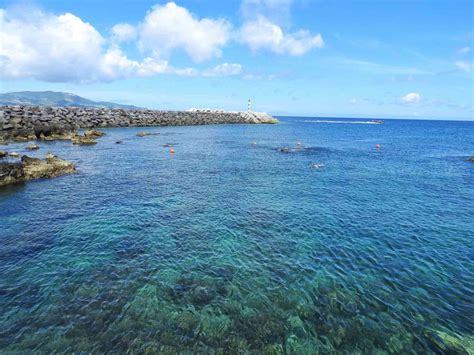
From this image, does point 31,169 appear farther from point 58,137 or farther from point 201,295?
point 58,137

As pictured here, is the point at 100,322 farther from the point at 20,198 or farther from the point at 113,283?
the point at 20,198

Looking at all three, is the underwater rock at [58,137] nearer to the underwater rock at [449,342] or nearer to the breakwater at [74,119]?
the breakwater at [74,119]

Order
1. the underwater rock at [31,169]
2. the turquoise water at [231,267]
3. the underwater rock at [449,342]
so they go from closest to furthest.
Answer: the underwater rock at [449,342] < the turquoise water at [231,267] < the underwater rock at [31,169]

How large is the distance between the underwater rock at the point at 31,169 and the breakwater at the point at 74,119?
40.0m

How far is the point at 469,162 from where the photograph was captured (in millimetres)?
56969

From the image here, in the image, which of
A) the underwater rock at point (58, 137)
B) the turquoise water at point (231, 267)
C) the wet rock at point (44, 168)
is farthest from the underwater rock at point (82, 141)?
the turquoise water at point (231, 267)

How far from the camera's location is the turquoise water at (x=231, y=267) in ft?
40.7

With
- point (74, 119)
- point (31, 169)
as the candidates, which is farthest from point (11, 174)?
point (74, 119)

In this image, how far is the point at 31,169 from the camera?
115ft

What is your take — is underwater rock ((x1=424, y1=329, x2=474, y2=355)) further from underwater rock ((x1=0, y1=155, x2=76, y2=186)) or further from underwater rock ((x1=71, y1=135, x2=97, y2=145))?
underwater rock ((x1=71, y1=135, x2=97, y2=145))

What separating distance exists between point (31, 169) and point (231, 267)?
3204cm

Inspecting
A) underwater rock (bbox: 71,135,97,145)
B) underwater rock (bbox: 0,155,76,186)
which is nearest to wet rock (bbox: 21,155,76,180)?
underwater rock (bbox: 0,155,76,186)

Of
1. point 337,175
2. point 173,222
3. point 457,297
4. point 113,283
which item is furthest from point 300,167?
point 113,283

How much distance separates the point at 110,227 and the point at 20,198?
13.2 m
